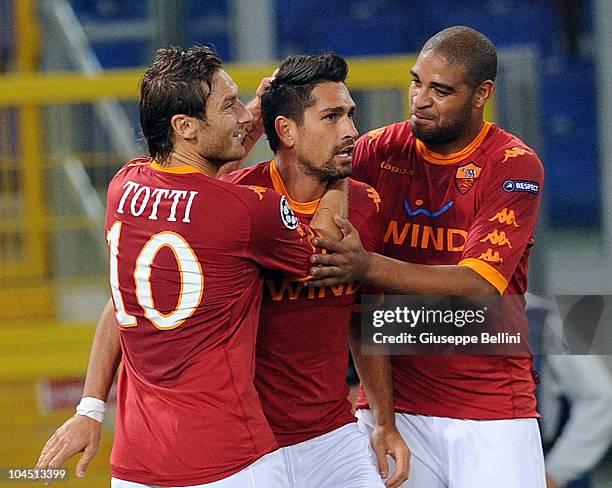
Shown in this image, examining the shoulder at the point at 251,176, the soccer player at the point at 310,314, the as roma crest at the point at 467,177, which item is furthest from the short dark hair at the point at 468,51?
the shoulder at the point at 251,176

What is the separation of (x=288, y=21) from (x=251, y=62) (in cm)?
343

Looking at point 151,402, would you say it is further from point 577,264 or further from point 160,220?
point 577,264

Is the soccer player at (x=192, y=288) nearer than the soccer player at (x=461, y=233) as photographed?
Yes

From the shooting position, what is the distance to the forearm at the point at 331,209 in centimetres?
251

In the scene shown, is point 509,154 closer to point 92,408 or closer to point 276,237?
point 276,237

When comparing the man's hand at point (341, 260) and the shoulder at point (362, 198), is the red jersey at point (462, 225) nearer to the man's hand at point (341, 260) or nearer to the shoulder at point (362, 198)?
the shoulder at point (362, 198)

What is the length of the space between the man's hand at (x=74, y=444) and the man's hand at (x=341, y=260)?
1.98 feet

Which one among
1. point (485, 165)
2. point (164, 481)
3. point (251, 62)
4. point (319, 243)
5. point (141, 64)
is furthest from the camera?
point (141, 64)

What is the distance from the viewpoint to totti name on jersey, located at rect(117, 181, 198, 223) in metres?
2.28

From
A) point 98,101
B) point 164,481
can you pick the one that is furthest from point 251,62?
point 164,481

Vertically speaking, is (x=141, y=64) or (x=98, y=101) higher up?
(x=141, y=64)

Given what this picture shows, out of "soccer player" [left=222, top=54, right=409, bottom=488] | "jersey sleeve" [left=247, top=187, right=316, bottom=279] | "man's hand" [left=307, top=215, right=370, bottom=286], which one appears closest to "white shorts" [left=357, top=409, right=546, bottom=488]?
"soccer player" [left=222, top=54, right=409, bottom=488]

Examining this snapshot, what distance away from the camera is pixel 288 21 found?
347 inches

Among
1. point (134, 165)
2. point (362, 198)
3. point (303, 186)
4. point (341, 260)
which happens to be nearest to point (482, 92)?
point (362, 198)
